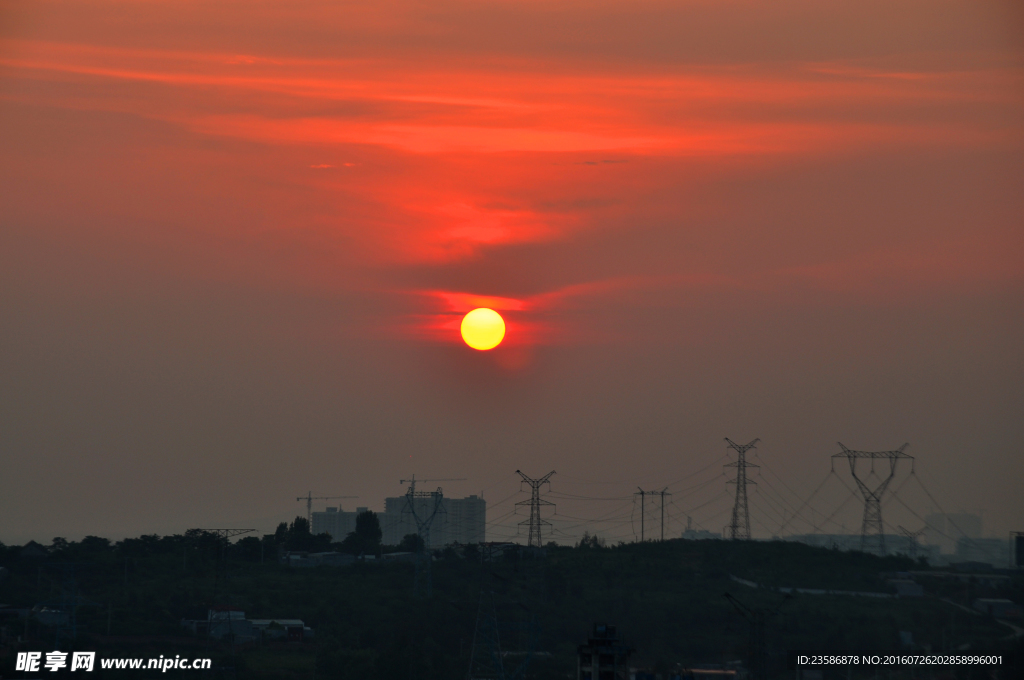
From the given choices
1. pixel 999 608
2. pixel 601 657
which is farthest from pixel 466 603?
pixel 601 657

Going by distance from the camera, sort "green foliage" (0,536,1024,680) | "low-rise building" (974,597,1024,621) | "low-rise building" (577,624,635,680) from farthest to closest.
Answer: "low-rise building" (974,597,1024,621), "green foliage" (0,536,1024,680), "low-rise building" (577,624,635,680)

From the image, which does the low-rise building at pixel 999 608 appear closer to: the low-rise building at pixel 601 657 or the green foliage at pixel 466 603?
the green foliage at pixel 466 603

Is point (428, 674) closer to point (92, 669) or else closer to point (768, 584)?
point (92, 669)

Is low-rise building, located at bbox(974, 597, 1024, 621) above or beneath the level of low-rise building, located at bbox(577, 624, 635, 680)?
above

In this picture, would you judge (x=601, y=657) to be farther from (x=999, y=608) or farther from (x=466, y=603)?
(x=999, y=608)

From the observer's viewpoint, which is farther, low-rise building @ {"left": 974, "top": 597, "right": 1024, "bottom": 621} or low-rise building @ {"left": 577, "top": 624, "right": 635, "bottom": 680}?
low-rise building @ {"left": 974, "top": 597, "right": 1024, "bottom": 621}

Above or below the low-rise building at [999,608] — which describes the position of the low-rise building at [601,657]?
below

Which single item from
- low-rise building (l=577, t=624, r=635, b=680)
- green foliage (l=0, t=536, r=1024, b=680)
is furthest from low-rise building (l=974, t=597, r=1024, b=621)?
low-rise building (l=577, t=624, r=635, b=680)

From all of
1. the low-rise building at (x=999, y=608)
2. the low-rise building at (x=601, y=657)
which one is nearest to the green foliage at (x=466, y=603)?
the low-rise building at (x=999, y=608)

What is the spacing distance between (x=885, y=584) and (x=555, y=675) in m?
47.9

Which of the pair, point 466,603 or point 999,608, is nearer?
point 999,608

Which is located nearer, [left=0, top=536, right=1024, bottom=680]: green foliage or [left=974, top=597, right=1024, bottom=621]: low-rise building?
[left=0, top=536, right=1024, bottom=680]: green foliage

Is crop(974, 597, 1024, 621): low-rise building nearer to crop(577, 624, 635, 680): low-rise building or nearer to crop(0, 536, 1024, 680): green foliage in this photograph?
crop(0, 536, 1024, 680): green foliage

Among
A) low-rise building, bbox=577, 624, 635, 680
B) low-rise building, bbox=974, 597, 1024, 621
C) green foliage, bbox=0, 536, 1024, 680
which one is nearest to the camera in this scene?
low-rise building, bbox=577, 624, 635, 680
